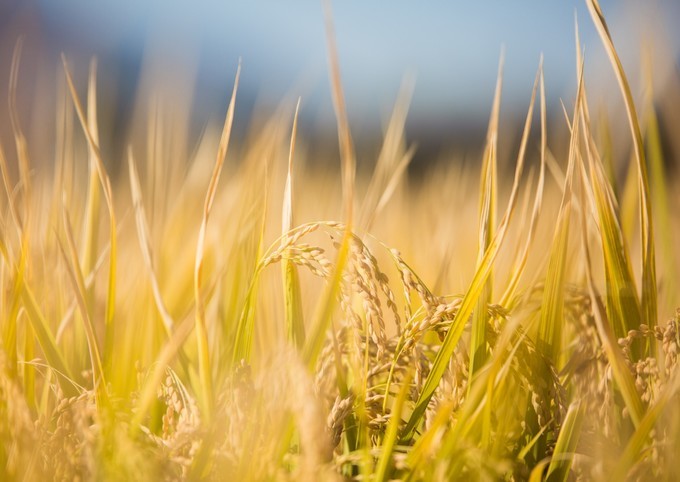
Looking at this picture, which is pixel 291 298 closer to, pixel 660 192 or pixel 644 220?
pixel 644 220

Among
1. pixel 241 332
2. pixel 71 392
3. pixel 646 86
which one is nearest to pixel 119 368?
pixel 71 392

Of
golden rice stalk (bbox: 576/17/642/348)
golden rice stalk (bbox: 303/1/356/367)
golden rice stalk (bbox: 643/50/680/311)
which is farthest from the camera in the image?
golden rice stalk (bbox: 643/50/680/311)

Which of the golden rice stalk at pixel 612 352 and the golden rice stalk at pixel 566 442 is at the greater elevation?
the golden rice stalk at pixel 612 352

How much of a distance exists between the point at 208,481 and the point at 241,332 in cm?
15

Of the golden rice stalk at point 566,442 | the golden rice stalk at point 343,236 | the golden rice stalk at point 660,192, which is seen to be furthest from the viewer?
the golden rice stalk at point 660,192

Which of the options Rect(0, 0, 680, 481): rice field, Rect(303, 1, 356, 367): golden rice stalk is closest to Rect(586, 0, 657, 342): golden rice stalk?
Rect(0, 0, 680, 481): rice field

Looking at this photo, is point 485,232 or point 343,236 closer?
point 343,236

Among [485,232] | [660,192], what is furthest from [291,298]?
[660,192]

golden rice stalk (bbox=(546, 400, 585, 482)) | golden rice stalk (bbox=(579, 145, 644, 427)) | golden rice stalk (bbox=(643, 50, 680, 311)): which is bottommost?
golden rice stalk (bbox=(546, 400, 585, 482))

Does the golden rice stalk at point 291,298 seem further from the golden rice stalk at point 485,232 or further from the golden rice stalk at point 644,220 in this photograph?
the golden rice stalk at point 644,220

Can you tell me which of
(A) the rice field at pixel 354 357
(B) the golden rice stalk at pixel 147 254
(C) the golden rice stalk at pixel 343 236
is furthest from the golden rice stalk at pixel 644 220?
(B) the golden rice stalk at pixel 147 254

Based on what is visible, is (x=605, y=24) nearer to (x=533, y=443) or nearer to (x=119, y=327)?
(x=533, y=443)

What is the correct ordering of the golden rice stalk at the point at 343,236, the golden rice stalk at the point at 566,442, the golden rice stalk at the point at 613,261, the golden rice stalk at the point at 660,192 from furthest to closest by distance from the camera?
the golden rice stalk at the point at 660,192, the golden rice stalk at the point at 613,261, the golden rice stalk at the point at 566,442, the golden rice stalk at the point at 343,236

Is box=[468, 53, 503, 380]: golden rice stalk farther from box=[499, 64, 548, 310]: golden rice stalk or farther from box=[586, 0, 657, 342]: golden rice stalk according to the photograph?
box=[586, 0, 657, 342]: golden rice stalk
